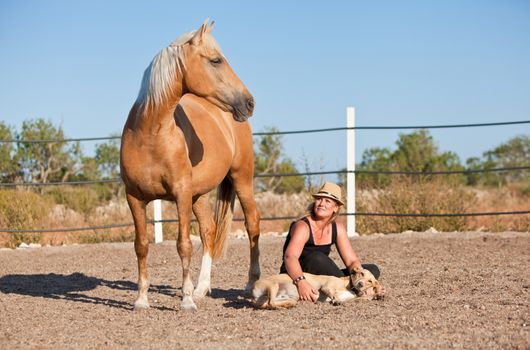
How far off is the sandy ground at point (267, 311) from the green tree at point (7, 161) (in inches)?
174

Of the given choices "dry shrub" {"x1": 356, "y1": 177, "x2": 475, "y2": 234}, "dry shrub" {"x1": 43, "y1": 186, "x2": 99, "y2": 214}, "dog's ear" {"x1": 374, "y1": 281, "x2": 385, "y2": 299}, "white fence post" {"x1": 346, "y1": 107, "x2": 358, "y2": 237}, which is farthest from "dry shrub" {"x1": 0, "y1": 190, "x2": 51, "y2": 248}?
"dog's ear" {"x1": 374, "y1": 281, "x2": 385, "y2": 299}

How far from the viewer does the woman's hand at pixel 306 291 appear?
4746mm

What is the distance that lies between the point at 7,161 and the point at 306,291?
426 inches

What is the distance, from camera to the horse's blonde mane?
4.84 meters

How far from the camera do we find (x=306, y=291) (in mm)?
4746

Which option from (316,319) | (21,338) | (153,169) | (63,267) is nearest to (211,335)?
(316,319)

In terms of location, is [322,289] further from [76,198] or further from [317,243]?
[76,198]

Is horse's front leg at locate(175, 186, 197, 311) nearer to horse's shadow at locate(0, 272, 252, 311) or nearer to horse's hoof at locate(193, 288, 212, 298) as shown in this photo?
horse's shadow at locate(0, 272, 252, 311)

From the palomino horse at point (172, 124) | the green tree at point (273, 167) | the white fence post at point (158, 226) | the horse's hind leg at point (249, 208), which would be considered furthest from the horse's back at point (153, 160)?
the green tree at point (273, 167)

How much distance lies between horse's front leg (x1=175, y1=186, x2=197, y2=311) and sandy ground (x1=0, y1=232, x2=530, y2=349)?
0.14 meters

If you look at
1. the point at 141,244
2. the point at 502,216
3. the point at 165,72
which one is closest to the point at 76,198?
the point at 141,244

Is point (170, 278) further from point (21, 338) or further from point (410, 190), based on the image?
point (410, 190)

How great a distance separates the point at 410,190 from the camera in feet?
34.1

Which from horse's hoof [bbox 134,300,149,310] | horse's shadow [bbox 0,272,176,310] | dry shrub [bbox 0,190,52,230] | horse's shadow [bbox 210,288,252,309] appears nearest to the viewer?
horse's hoof [bbox 134,300,149,310]
